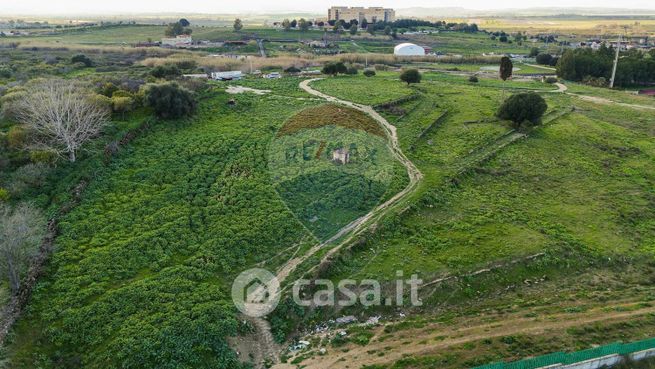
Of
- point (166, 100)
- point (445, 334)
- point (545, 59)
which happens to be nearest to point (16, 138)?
point (166, 100)

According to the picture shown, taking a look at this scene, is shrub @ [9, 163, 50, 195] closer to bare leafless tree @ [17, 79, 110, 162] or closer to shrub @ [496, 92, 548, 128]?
bare leafless tree @ [17, 79, 110, 162]

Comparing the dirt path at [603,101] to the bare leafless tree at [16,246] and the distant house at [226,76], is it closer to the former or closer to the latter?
Result: the distant house at [226,76]

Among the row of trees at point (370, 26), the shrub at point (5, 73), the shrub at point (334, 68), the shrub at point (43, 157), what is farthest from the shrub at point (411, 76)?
the row of trees at point (370, 26)

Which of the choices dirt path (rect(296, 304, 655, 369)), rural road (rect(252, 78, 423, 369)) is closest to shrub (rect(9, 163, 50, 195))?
rural road (rect(252, 78, 423, 369))

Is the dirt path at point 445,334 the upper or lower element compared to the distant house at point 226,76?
lower

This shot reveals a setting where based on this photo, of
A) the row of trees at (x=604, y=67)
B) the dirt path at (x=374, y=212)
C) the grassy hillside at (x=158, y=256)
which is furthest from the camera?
the row of trees at (x=604, y=67)

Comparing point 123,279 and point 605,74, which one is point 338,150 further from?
point 605,74

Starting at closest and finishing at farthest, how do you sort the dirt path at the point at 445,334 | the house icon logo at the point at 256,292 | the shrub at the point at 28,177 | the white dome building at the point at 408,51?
the dirt path at the point at 445,334, the house icon logo at the point at 256,292, the shrub at the point at 28,177, the white dome building at the point at 408,51
